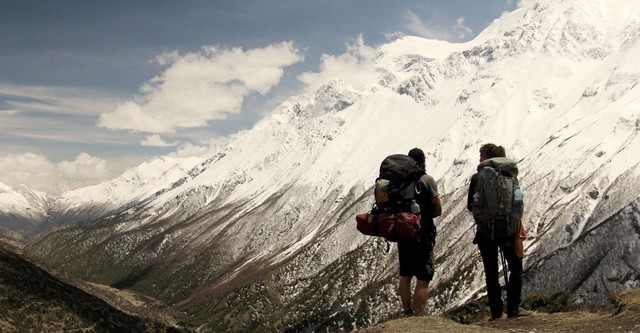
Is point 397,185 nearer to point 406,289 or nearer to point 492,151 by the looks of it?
point 492,151

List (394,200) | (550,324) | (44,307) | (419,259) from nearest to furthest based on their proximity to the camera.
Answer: (394,200) < (550,324) < (419,259) < (44,307)

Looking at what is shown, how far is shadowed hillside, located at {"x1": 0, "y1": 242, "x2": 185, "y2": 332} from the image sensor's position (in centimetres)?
10512

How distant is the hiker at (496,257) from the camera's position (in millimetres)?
16656

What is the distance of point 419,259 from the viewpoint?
16812 millimetres

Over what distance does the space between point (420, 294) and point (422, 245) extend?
5.67 ft

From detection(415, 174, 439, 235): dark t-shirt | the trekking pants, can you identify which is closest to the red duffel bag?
detection(415, 174, 439, 235): dark t-shirt

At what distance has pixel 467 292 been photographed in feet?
629

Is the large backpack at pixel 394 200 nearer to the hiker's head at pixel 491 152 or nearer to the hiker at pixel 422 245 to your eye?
the hiker at pixel 422 245

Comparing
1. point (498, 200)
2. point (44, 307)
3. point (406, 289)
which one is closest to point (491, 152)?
point (498, 200)

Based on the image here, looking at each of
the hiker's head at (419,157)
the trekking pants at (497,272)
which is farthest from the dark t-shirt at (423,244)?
the trekking pants at (497,272)

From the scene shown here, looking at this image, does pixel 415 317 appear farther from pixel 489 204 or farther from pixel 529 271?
pixel 529 271

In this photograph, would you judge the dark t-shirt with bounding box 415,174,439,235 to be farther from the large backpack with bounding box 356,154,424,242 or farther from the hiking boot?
the hiking boot

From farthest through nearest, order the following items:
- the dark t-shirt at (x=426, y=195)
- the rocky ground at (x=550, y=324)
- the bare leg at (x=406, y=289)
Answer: the bare leg at (x=406, y=289)
the dark t-shirt at (x=426, y=195)
the rocky ground at (x=550, y=324)

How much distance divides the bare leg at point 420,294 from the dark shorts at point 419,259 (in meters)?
0.22
